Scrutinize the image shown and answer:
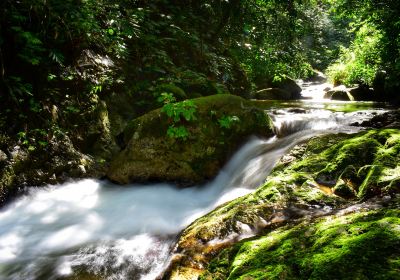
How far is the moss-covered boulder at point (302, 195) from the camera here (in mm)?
2703

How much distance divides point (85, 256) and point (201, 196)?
225 centimetres

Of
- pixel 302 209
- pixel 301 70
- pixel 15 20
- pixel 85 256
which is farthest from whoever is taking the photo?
pixel 301 70

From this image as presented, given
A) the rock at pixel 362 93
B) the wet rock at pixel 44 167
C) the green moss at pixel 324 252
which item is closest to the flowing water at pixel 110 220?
the wet rock at pixel 44 167

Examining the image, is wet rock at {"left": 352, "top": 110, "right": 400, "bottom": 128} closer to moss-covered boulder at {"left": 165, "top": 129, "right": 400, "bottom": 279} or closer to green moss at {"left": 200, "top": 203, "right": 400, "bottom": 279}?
moss-covered boulder at {"left": 165, "top": 129, "right": 400, "bottom": 279}

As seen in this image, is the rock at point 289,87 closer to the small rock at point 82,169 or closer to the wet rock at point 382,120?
the wet rock at point 382,120

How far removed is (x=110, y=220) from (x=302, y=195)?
9.26 ft

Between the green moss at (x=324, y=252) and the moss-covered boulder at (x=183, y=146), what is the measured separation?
3474mm

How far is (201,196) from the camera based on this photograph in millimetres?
5500

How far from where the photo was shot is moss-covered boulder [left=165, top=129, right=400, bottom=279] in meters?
2.70

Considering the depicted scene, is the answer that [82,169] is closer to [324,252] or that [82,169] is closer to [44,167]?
[44,167]

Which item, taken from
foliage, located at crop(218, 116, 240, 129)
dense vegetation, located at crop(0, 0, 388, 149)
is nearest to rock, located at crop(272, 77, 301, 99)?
dense vegetation, located at crop(0, 0, 388, 149)

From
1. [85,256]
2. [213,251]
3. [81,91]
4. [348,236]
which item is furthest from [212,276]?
[81,91]

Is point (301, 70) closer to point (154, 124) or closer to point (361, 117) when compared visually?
point (361, 117)

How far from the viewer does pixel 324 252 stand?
185 centimetres
